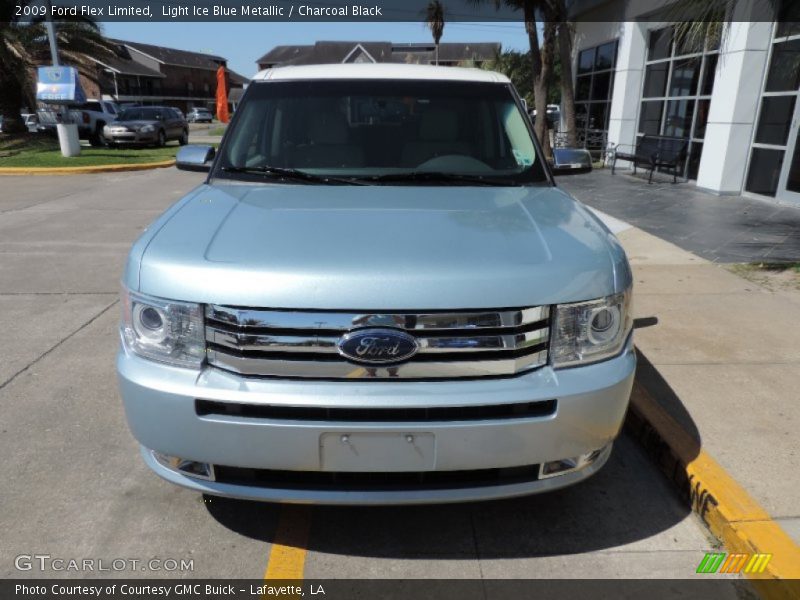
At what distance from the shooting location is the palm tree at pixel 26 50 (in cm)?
2091

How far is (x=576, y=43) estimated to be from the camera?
1912 cm

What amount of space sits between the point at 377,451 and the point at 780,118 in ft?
34.3

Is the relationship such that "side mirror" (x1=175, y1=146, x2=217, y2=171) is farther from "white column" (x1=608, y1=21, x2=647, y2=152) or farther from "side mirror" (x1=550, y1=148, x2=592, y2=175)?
"white column" (x1=608, y1=21, x2=647, y2=152)

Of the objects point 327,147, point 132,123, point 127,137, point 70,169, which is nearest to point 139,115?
point 132,123

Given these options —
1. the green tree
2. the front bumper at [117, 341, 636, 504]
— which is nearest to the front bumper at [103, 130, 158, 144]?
the front bumper at [117, 341, 636, 504]

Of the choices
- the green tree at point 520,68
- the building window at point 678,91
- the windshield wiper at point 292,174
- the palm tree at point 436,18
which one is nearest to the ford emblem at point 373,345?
the windshield wiper at point 292,174

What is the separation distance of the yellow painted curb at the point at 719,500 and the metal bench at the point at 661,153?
10.0m

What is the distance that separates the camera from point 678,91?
519 inches

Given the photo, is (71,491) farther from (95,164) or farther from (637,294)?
(95,164)

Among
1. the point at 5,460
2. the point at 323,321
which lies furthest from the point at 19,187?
the point at 323,321

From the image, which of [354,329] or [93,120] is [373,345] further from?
[93,120]

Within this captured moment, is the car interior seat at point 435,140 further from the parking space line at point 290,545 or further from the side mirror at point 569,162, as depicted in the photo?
the parking space line at point 290,545
